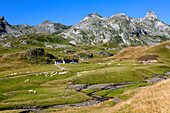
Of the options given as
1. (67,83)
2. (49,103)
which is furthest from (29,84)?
(49,103)

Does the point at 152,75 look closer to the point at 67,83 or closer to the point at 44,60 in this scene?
the point at 67,83

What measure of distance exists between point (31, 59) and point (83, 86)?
384 feet

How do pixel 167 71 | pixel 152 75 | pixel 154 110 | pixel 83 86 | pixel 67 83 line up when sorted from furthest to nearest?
pixel 167 71
pixel 152 75
pixel 67 83
pixel 83 86
pixel 154 110

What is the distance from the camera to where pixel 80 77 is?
305ft

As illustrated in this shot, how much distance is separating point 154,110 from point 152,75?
103425 mm

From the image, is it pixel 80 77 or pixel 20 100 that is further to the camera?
pixel 80 77

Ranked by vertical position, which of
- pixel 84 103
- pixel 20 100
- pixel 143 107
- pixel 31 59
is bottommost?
pixel 84 103

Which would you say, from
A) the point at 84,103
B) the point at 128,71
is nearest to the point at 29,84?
the point at 84,103

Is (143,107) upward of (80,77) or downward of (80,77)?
upward

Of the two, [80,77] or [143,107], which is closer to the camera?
[143,107]

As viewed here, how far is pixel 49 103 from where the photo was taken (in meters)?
53.5

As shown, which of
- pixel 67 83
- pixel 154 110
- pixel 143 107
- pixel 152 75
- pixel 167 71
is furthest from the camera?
pixel 167 71

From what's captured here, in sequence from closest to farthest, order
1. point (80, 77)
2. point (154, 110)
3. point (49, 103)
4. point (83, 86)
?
1. point (154, 110)
2. point (49, 103)
3. point (83, 86)
4. point (80, 77)

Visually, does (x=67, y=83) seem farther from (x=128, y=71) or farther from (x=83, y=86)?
(x=128, y=71)
